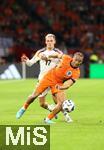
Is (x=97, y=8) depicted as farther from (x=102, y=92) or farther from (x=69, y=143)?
(x=69, y=143)

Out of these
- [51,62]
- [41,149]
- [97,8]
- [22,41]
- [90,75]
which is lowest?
[41,149]

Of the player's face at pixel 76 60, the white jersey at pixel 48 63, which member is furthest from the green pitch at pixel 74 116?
the player's face at pixel 76 60

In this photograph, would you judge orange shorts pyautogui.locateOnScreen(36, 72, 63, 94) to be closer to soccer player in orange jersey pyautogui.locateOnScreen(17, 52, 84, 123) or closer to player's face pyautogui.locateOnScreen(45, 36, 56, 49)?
soccer player in orange jersey pyautogui.locateOnScreen(17, 52, 84, 123)

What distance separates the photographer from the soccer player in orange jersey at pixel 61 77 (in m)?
14.7

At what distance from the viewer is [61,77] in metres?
15.1

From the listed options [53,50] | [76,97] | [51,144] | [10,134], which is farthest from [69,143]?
[76,97]

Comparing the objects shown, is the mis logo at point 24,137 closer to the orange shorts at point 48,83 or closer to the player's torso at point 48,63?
the orange shorts at point 48,83

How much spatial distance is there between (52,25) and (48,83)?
29202mm

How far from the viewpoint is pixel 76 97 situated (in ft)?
78.7

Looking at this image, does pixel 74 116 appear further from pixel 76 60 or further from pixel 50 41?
pixel 76 60

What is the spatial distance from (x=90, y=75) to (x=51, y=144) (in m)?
26.6

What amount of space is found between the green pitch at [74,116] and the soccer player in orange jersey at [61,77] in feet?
1.91

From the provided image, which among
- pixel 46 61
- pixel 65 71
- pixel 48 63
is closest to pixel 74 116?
pixel 48 63

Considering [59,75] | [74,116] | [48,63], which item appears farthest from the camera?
[74,116]
